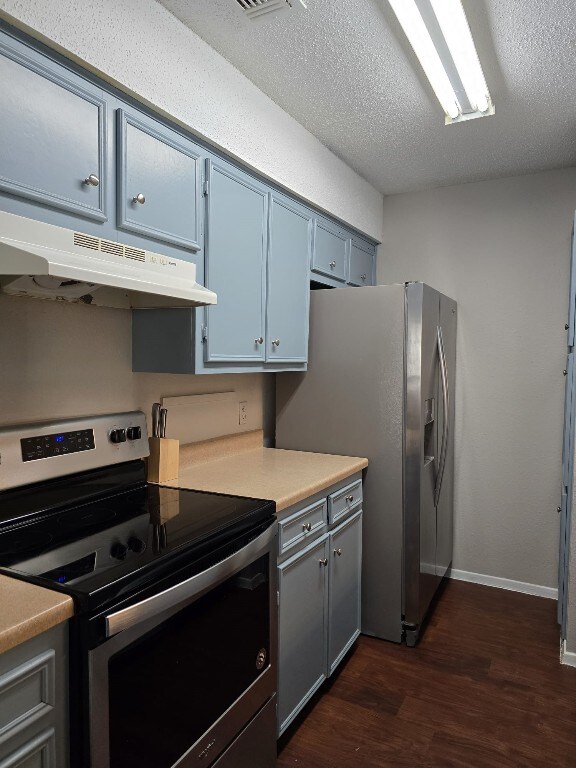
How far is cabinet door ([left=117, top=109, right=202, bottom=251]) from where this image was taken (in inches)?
62.3

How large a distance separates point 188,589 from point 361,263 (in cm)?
257

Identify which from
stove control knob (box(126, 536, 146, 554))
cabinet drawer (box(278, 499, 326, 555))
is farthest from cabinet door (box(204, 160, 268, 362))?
stove control knob (box(126, 536, 146, 554))

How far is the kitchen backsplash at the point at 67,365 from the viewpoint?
1598 millimetres

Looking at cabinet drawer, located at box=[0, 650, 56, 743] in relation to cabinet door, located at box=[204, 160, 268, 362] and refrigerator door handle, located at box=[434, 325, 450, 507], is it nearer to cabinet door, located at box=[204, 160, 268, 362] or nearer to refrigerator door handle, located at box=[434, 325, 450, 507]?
cabinet door, located at box=[204, 160, 268, 362]

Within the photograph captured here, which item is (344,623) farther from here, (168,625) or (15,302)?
(15,302)

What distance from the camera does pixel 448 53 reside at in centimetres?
187

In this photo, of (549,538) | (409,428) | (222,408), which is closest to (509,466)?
(549,538)

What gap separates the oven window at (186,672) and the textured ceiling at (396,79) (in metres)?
1.78

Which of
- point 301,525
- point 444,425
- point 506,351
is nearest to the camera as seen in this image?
point 301,525

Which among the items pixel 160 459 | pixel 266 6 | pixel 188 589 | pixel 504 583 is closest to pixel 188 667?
pixel 188 589

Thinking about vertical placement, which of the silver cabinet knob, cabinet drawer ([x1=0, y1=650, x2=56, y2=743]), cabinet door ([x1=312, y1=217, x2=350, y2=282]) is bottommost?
cabinet drawer ([x1=0, y1=650, x2=56, y2=743])

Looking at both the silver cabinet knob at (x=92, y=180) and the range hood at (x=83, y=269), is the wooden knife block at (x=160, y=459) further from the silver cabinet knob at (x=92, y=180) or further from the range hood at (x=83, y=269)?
the silver cabinet knob at (x=92, y=180)

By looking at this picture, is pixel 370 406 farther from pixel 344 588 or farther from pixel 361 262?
pixel 361 262

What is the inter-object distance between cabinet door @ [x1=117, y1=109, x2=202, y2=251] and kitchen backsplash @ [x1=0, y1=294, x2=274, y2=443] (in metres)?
0.40
